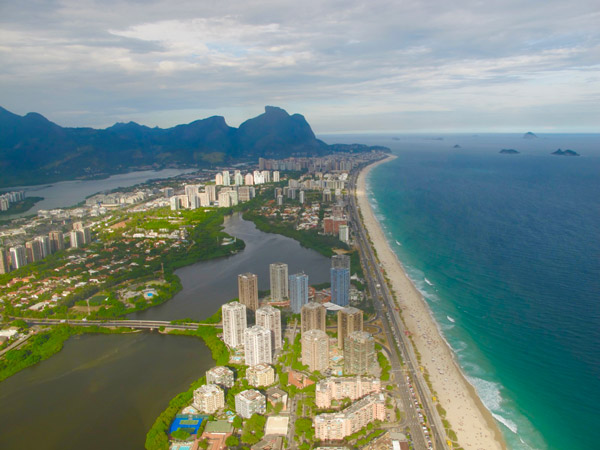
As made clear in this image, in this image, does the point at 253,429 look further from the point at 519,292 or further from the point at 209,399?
the point at 519,292

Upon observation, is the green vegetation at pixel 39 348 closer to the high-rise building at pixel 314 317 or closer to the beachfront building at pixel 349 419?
the high-rise building at pixel 314 317

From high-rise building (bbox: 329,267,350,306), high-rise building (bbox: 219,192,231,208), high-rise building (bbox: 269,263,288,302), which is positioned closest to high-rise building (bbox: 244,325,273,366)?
high-rise building (bbox: 329,267,350,306)

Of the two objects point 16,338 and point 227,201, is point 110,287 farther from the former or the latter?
point 227,201

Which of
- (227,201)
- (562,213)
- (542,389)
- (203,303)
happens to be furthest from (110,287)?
(562,213)

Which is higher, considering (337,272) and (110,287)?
(337,272)

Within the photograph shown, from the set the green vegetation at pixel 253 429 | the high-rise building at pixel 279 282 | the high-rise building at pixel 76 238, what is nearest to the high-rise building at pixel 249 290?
the high-rise building at pixel 279 282

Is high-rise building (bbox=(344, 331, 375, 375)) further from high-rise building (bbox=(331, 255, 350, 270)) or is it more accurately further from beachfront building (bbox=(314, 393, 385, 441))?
high-rise building (bbox=(331, 255, 350, 270))
